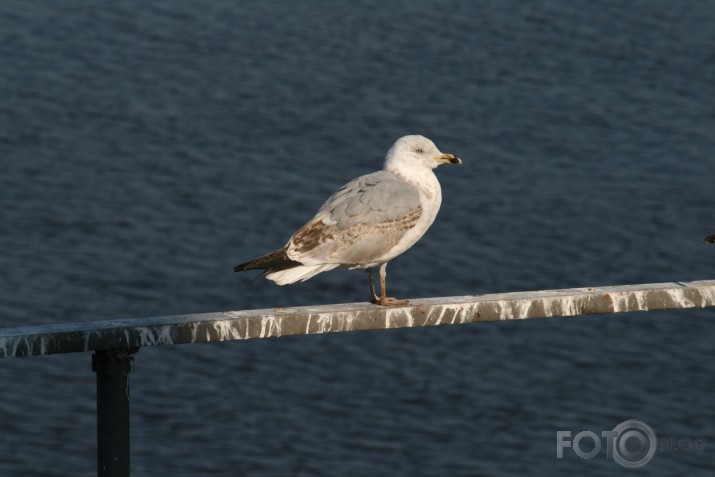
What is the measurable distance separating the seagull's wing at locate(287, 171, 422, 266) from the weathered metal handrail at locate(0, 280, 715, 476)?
1190 millimetres

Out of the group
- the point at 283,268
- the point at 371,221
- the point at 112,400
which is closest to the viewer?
the point at 112,400

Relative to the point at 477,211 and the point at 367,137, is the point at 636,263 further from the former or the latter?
the point at 367,137

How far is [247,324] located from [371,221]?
186 centimetres

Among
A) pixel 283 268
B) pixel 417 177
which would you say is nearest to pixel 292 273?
pixel 283 268

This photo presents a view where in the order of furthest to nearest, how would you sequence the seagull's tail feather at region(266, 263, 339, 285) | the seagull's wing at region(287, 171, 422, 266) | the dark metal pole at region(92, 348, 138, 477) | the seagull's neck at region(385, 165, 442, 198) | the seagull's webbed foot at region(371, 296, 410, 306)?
the seagull's neck at region(385, 165, 442, 198)
the seagull's wing at region(287, 171, 422, 266)
the seagull's tail feather at region(266, 263, 339, 285)
the seagull's webbed foot at region(371, 296, 410, 306)
the dark metal pole at region(92, 348, 138, 477)

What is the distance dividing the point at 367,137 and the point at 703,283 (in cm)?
1114

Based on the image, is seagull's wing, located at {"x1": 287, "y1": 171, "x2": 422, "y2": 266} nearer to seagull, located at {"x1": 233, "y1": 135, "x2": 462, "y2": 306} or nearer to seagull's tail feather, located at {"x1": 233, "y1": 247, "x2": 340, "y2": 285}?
seagull, located at {"x1": 233, "y1": 135, "x2": 462, "y2": 306}

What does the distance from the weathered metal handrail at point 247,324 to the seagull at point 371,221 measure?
41.3 inches

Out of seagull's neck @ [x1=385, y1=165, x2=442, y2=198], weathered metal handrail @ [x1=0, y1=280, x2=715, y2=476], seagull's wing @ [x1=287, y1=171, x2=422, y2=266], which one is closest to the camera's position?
weathered metal handrail @ [x1=0, y1=280, x2=715, y2=476]

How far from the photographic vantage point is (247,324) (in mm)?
6508

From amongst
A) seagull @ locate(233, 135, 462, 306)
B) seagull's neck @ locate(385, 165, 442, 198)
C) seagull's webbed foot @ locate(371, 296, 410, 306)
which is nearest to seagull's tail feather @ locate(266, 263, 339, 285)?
seagull @ locate(233, 135, 462, 306)

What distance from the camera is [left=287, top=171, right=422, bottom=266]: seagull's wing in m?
8.19

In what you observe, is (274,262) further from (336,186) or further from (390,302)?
(336,186)

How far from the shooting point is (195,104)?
19.6 metres
